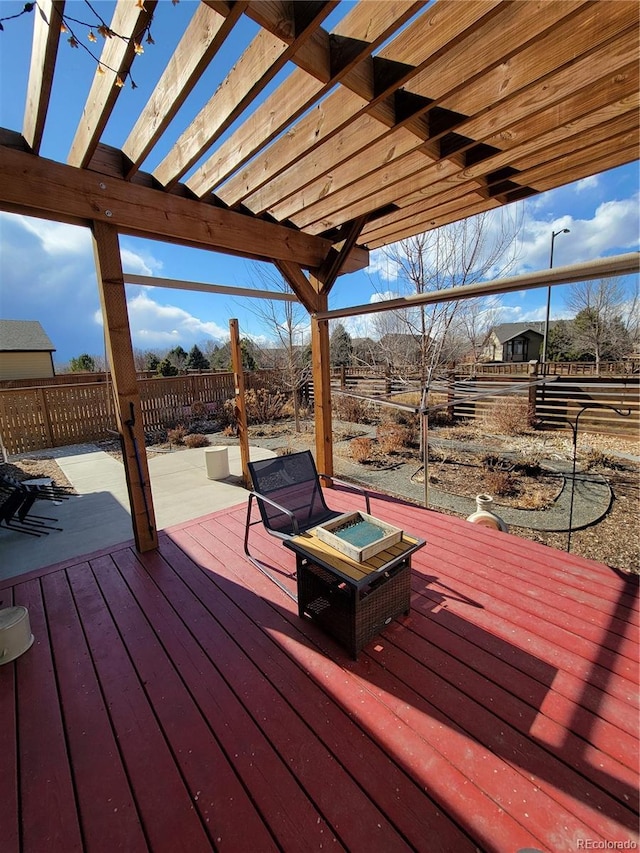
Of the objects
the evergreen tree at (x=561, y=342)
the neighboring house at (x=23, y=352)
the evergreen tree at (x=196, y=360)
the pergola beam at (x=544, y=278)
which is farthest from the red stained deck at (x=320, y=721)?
the evergreen tree at (x=561, y=342)

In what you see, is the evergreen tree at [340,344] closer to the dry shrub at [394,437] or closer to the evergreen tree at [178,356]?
the dry shrub at [394,437]

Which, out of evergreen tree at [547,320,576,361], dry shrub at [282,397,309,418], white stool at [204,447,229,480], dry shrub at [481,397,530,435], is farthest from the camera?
evergreen tree at [547,320,576,361]

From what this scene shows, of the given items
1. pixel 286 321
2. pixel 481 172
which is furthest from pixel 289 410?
pixel 481 172

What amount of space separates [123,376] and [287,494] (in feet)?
4.61

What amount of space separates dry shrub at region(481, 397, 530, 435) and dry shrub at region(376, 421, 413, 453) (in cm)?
209

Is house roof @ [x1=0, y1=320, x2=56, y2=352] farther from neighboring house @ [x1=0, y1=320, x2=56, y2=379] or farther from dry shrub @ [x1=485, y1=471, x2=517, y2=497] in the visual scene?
dry shrub @ [x1=485, y1=471, x2=517, y2=497]

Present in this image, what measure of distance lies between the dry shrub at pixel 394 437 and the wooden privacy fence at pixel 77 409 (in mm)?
4131

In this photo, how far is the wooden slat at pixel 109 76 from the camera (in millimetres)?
1205

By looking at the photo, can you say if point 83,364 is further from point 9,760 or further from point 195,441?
point 9,760

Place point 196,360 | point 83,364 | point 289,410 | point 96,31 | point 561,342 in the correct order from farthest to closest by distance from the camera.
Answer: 1. point 196,360
2. point 561,342
3. point 83,364
4. point 289,410
5. point 96,31

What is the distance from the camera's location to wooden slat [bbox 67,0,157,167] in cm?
121

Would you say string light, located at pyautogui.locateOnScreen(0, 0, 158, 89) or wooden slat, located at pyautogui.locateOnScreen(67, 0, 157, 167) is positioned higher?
wooden slat, located at pyautogui.locateOnScreen(67, 0, 157, 167)

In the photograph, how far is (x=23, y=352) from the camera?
15367 mm

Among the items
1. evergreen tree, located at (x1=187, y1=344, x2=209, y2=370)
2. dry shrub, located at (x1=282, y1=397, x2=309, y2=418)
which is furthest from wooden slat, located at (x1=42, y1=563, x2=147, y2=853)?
evergreen tree, located at (x1=187, y1=344, x2=209, y2=370)
